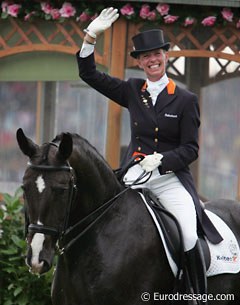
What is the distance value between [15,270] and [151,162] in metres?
2.82

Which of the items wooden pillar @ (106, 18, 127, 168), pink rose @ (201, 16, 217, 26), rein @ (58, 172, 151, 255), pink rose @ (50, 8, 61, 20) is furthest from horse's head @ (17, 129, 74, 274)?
pink rose @ (201, 16, 217, 26)

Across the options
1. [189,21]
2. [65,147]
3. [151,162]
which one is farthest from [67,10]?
[65,147]

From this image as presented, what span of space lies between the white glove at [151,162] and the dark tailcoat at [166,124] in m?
0.04

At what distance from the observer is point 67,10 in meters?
7.79

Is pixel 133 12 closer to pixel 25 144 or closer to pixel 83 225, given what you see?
pixel 83 225

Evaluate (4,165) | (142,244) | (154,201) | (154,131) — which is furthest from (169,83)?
(4,165)

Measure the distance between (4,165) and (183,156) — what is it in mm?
3534

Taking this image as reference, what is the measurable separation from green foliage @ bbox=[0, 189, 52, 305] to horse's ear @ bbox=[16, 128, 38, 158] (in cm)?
298

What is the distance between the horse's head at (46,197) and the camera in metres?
4.38

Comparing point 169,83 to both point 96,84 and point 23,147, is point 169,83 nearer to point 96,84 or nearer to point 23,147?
point 96,84

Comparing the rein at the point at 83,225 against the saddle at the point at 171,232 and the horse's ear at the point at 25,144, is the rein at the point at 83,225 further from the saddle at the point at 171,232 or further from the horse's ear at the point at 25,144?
the horse's ear at the point at 25,144

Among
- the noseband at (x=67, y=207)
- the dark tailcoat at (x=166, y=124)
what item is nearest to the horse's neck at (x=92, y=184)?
the noseband at (x=67, y=207)

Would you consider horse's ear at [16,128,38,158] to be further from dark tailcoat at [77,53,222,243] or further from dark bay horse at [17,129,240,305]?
dark tailcoat at [77,53,222,243]

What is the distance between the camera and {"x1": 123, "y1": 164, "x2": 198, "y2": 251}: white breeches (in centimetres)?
508
